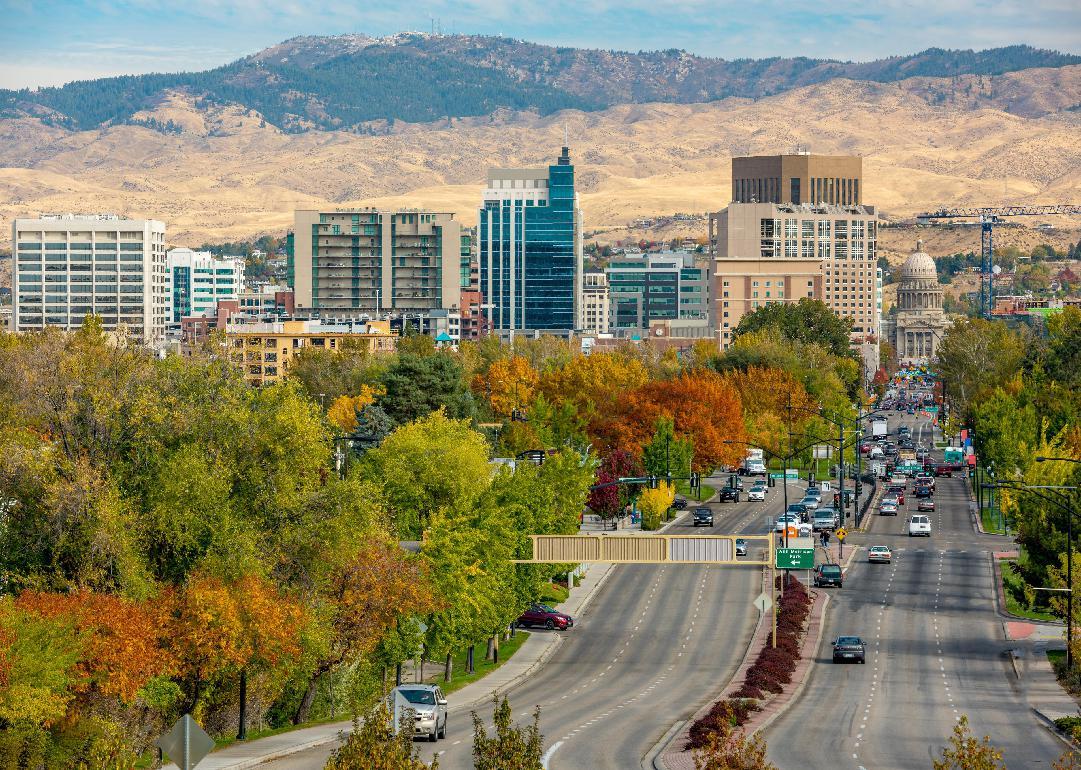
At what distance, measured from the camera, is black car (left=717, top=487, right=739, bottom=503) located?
15538cm

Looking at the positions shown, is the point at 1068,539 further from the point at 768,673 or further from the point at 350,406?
the point at 350,406

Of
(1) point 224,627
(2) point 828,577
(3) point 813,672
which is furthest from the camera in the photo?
(2) point 828,577

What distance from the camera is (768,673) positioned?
262 ft

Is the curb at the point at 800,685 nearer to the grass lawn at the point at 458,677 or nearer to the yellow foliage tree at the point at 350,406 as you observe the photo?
the grass lawn at the point at 458,677

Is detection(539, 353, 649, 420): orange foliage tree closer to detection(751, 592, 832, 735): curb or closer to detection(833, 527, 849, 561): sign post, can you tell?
detection(833, 527, 849, 561): sign post

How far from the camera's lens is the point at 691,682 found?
81938mm

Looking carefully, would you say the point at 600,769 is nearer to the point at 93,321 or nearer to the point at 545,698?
the point at 545,698

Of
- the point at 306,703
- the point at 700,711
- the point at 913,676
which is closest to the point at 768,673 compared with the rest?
the point at 913,676

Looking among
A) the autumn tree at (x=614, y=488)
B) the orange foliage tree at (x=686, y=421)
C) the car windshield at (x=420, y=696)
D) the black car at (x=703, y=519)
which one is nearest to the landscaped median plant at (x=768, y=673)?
the car windshield at (x=420, y=696)

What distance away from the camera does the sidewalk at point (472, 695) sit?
61.4 meters

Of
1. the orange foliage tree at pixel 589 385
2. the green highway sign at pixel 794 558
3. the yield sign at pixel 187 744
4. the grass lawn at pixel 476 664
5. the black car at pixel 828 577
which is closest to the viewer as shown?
→ the yield sign at pixel 187 744

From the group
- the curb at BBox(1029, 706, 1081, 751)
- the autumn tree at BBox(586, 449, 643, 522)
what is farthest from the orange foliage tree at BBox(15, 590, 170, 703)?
the autumn tree at BBox(586, 449, 643, 522)

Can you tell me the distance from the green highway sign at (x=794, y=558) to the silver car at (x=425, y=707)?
38.7 m

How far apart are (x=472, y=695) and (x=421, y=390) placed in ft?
269
